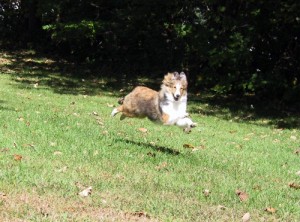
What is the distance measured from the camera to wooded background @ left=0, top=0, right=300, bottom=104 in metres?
16.7

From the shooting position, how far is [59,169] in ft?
20.6

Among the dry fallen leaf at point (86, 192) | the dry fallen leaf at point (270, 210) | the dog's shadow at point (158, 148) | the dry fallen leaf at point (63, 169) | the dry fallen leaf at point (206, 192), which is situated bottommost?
the dog's shadow at point (158, 148)

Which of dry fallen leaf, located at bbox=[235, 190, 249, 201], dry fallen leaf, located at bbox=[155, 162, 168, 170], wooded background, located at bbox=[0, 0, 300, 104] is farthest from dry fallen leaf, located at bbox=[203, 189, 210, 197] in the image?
wooded background, located at bbox=[0, 0, 300, 104]

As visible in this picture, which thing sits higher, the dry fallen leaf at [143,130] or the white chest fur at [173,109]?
the white chest fur at [173,109]

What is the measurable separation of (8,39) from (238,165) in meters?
23.7

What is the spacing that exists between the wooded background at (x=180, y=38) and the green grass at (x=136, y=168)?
157 inches

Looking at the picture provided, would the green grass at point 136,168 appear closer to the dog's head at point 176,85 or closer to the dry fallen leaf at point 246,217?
the dry fallen leaf at point 246,217

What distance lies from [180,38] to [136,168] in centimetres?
1562

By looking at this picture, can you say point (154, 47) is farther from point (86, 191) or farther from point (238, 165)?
point (86, 191)

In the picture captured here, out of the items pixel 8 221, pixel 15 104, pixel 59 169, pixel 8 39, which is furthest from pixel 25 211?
pixel 8 39

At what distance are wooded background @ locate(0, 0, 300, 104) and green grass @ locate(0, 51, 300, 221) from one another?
3.99 metres

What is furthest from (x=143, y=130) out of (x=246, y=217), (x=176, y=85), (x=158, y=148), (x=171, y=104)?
(x=246, y=217)

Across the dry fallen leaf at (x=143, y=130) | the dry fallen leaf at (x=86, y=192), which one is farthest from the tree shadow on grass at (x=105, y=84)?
the dry fallen leaf at (x=86, y=192)

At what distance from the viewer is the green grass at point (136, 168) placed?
16.8 feet
